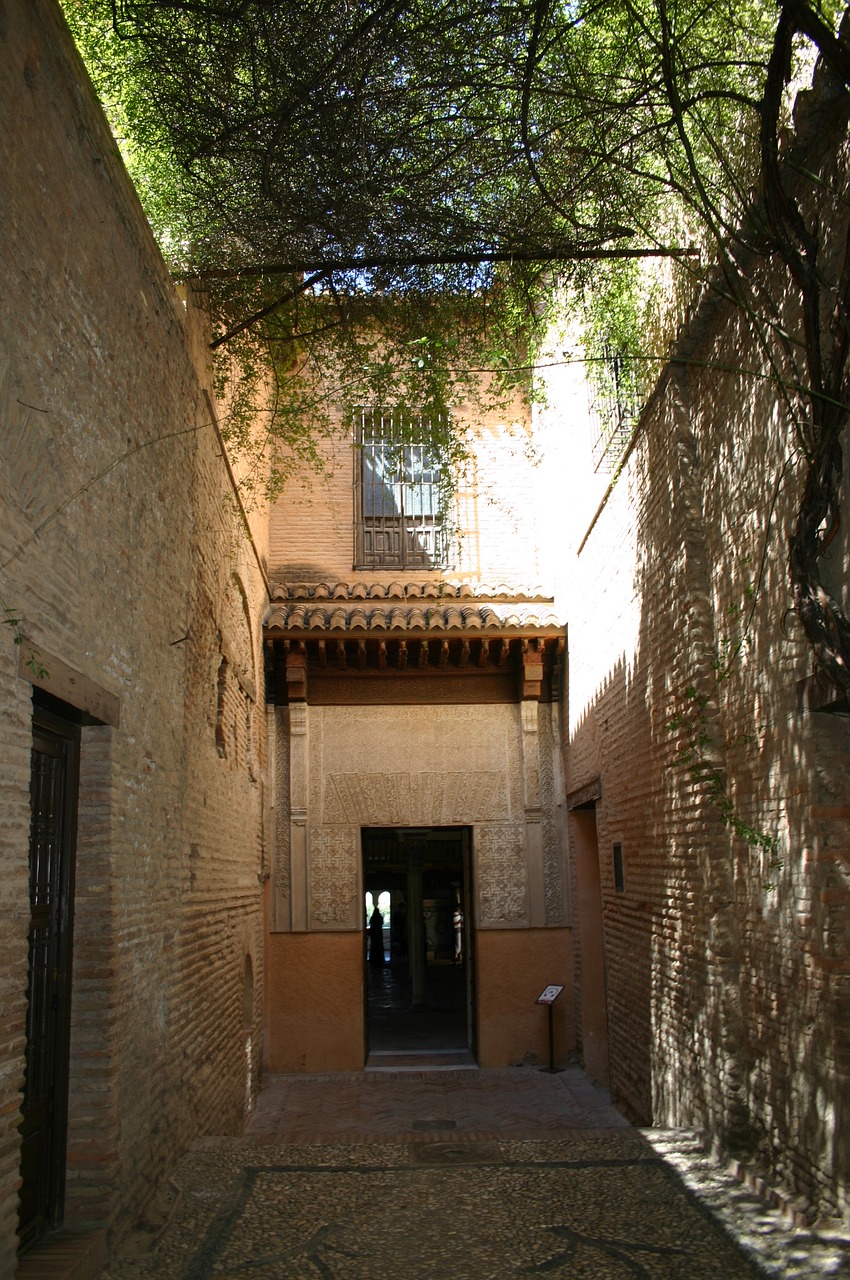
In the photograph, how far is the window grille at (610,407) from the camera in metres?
7.07

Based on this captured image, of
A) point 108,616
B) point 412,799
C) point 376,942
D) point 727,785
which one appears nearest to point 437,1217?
point 727,785

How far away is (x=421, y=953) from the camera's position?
15.4 metres

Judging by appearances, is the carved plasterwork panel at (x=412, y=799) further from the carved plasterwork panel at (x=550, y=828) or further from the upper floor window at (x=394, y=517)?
the upper floor window at (x=394, y=517)

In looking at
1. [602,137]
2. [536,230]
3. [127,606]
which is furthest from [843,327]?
[127,606]

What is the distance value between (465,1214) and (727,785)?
2.37 meters

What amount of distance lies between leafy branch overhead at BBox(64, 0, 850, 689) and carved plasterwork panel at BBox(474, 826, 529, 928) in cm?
526

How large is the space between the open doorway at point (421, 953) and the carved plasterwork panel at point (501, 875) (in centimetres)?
31

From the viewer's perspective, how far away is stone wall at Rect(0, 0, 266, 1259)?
10.9 feet

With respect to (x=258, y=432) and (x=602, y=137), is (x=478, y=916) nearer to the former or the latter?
(x=258, y=432)

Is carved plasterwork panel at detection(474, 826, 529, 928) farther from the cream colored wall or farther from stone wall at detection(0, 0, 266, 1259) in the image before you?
stone wall at detection(0, 0, 266, 1259)

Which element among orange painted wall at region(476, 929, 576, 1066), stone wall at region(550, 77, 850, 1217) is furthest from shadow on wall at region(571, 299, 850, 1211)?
orange painted wall at region(476, 929, 576, 1066)

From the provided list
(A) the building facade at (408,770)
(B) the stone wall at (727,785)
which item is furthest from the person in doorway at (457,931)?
(B) the stone wall at (727,785)

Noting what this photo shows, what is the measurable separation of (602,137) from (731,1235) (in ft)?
16.6

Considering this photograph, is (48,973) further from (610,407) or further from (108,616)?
(610,407)
